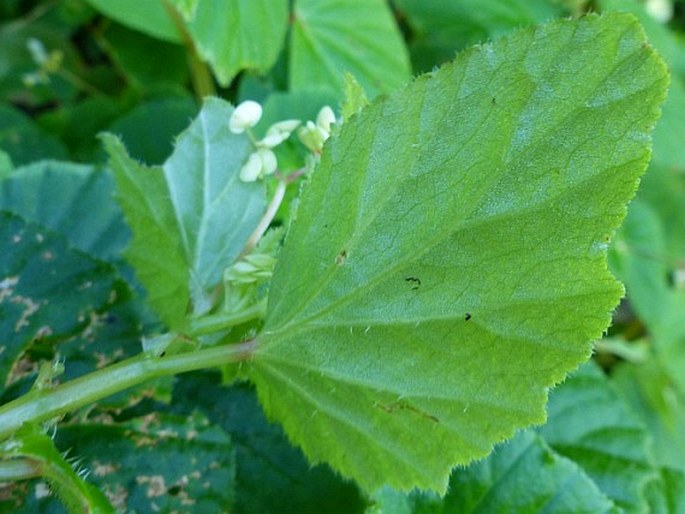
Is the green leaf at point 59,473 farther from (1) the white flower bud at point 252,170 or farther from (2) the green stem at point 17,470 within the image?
(1) the white flower bud at point 252,170

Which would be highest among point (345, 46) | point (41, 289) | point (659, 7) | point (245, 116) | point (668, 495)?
point (245, 116)

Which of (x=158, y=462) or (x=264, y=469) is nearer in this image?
(x=158, y=462)

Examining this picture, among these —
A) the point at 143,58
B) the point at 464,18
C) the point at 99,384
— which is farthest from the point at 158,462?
the point at 464,18

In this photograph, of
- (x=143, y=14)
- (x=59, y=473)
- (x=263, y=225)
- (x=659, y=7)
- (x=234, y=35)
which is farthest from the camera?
(x=659, y=7)

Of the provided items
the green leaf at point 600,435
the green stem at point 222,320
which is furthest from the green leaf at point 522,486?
the green stem at point 222,320

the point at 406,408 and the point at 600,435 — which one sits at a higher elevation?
the point at 406,408

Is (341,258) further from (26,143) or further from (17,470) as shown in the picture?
(26,143)

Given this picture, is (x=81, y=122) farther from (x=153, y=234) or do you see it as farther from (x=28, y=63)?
A: (x=153, y=234)

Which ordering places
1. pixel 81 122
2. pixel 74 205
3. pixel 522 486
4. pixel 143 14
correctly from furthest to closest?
1. pixel 81 122
2. pixel 143 14
3. pixel 74 205
4. pixel 522 486
